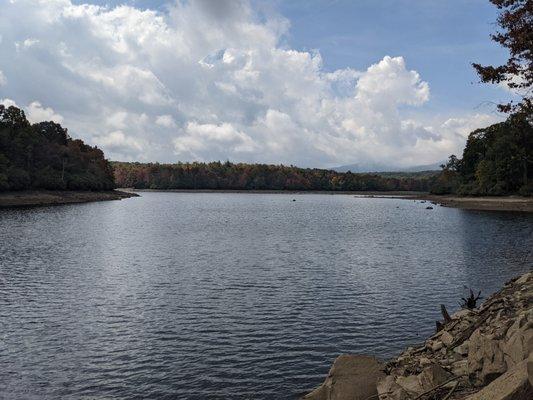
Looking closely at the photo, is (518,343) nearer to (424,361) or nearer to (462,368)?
(462,368)

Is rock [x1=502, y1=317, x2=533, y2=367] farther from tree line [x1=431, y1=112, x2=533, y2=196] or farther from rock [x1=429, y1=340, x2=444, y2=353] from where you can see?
tree line [x1=431, y1=112, x2=533, y2=196]

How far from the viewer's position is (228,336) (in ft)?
81.1

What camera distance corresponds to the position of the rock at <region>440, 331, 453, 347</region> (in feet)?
55.9

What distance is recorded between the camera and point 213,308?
30.0m

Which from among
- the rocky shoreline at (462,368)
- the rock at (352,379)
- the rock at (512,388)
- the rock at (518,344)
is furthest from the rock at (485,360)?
the rock at (352,379)

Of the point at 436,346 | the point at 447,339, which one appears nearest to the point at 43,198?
the point at 436,346

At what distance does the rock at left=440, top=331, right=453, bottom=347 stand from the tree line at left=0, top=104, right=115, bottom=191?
142 metres

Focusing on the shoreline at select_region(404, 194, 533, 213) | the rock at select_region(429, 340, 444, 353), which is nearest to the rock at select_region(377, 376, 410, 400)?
the rock at select_region(429, 340, 444, 353)

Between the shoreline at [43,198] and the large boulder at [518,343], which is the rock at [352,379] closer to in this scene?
the large boulder at [518,343]

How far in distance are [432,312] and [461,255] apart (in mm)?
26445

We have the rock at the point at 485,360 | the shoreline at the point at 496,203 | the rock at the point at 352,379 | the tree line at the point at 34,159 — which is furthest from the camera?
the tree line at the point at 34,159

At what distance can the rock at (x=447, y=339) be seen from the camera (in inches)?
671

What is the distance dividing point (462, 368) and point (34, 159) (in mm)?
178900

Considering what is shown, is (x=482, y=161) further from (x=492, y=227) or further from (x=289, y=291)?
Answer: (x=289, y=291)
